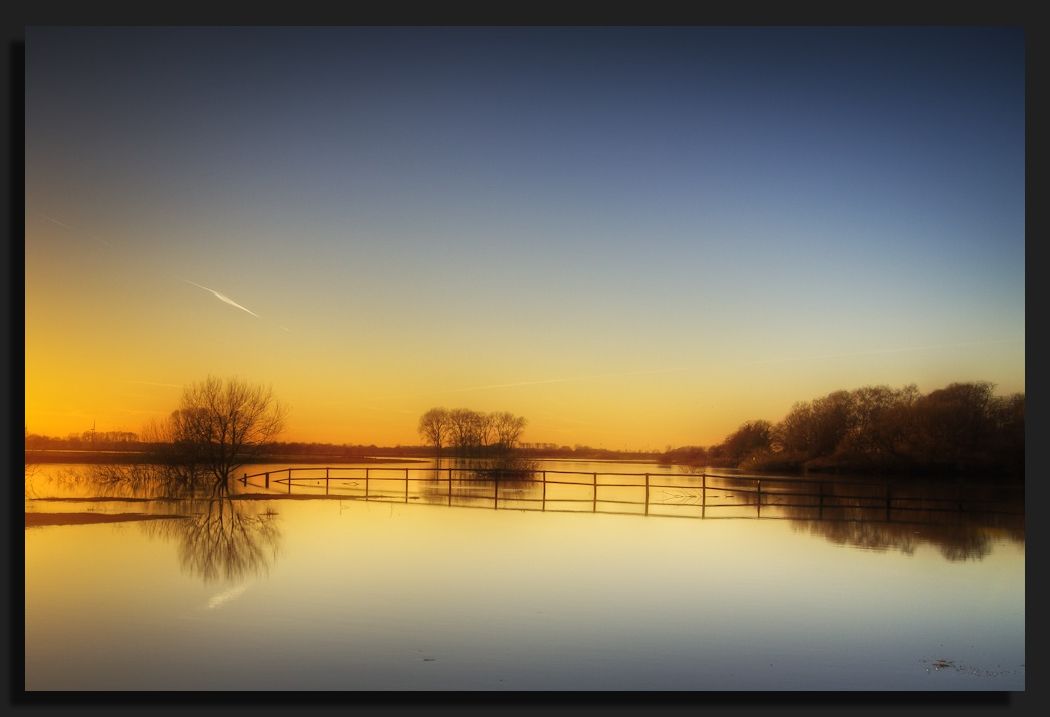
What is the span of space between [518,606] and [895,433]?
302 inches

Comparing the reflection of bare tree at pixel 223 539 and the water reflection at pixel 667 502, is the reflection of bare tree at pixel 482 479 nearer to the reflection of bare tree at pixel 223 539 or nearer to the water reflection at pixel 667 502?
the water reflection at pixel 667 502

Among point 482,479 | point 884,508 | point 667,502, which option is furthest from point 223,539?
point 884,508

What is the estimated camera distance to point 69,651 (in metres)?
6.67

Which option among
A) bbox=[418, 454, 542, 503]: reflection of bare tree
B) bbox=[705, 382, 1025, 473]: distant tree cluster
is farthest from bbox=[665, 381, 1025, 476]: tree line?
bbox=[418, 454, 542, 503]: reflection of bare tree

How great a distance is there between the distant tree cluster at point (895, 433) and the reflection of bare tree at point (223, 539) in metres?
7.01

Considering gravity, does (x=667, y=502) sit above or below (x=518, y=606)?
below

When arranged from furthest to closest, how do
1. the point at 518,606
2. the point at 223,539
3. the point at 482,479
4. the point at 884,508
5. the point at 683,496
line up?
the point at 683,496 < the point at 482,479 < the point at 884,508 < the point at 223,539 < the point at 518,606

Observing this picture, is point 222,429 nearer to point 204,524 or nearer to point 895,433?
point 204,524

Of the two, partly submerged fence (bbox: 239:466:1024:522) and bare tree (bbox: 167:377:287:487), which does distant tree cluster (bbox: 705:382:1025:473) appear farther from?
bare tree (bbox: 167:377:287:487)

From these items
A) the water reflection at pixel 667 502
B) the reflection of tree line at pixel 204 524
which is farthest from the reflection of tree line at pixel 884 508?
the reflection of tree line at pixel 204 524

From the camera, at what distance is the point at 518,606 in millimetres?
7883

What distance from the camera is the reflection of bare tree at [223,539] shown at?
29.5 ft

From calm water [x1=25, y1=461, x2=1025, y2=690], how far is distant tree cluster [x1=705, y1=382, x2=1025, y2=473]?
1.74 feet

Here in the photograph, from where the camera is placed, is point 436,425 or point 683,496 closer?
point 436,425
